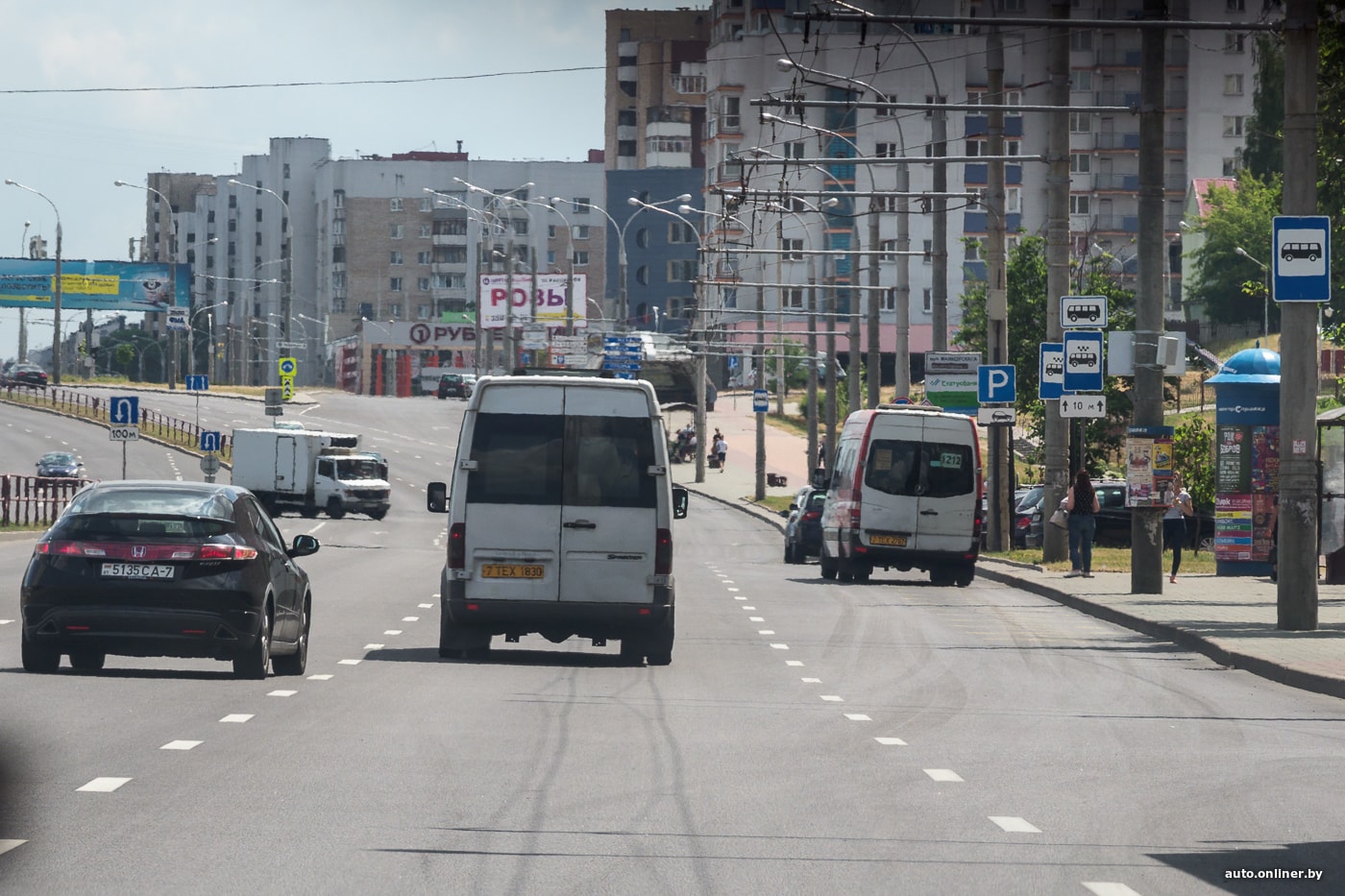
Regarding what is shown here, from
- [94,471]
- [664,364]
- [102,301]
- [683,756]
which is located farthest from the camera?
[102,301]

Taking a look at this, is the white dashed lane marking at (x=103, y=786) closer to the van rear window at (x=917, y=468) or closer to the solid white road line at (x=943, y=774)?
the solid white road line at (x=943, y=774)

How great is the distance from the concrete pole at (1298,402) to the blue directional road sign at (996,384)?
1536 cm

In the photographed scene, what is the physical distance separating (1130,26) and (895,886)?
14.9 meters

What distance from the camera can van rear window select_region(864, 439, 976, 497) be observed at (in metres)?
34.0

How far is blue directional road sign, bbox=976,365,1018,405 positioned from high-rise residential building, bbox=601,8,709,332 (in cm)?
10973

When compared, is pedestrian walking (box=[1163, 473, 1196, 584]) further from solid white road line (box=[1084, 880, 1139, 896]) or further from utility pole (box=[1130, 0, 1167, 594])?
solid white road line (box=[1084, 880, 1139, 896])

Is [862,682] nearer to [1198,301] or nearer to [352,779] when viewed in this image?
[352,779]

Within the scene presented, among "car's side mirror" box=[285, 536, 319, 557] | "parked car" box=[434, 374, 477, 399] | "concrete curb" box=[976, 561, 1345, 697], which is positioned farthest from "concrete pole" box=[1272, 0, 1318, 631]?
"parked car" box=[434, 374, 477, 399]

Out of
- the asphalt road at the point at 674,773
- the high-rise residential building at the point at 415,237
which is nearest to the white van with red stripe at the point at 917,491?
the asphalt road at the point at 674,773

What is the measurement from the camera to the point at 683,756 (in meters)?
11.6

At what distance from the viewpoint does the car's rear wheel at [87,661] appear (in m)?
15.6

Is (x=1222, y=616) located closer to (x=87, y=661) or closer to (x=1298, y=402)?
(x=1298, y=402)

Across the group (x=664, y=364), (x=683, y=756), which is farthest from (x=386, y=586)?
(x=664, y=364)

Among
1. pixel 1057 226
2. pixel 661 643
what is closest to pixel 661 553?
pixel 661 643
